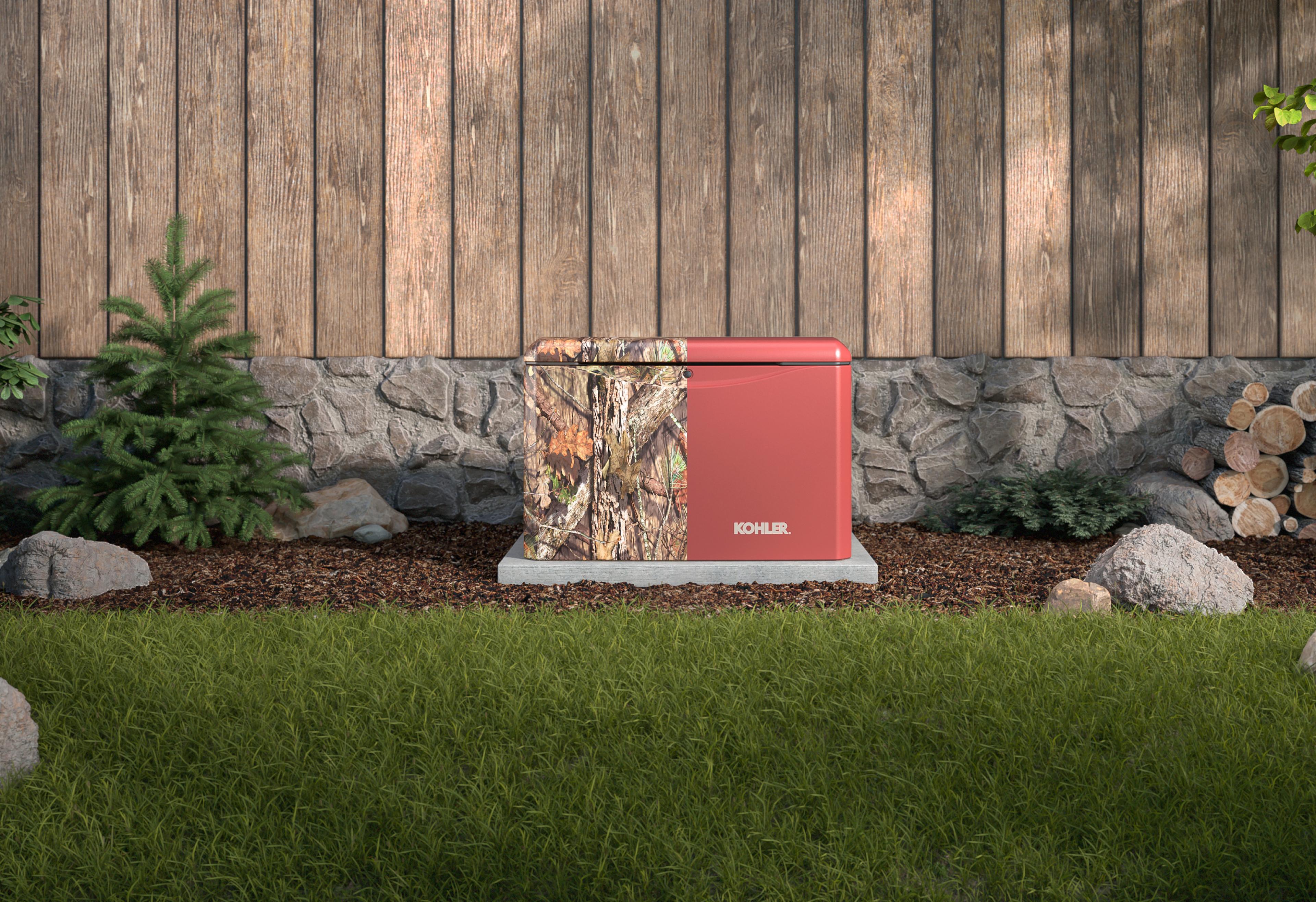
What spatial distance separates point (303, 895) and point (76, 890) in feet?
1.28

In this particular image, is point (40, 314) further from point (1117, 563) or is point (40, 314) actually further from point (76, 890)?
point (1117, 563)

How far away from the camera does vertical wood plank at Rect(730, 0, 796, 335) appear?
4.32m

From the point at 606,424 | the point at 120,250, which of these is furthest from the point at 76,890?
the point at 120,250

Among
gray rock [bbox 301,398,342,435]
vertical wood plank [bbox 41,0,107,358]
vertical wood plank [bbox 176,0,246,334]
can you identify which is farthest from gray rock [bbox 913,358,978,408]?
vertical wood plank [bbox 41,0,107,358]

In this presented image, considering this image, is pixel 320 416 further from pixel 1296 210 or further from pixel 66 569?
pixel 1296 210

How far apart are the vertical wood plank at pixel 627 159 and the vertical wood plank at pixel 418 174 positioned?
2.49ft

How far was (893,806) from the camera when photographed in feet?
5.17

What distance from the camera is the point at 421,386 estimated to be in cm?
440

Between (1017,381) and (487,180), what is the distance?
2.88m

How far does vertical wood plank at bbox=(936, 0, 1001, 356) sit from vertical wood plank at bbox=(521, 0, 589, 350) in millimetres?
1798

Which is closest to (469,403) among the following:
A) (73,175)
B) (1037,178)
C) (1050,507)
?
(73,175)

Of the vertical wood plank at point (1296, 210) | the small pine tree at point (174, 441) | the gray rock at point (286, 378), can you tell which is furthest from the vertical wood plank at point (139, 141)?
the vertical wood plank at point (1296, 210)

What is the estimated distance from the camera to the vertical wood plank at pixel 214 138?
172 inches

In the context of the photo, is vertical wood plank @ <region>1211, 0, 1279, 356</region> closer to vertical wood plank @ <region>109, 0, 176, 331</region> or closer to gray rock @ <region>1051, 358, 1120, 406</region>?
gray rock @ <region>1051, 358, 1120, 406</region>
